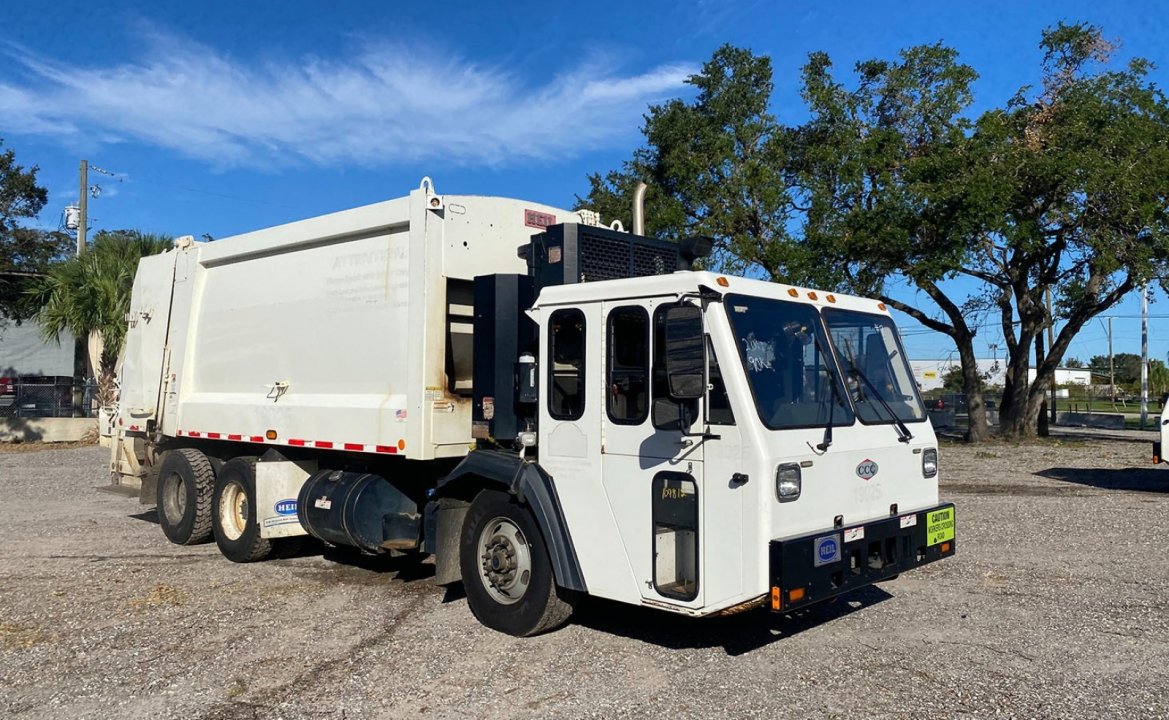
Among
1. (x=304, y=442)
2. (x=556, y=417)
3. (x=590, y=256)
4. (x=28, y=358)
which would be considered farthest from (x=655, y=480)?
(x=28, y=358)

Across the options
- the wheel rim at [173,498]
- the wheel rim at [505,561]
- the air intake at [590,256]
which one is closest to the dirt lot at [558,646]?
the wheel rim at [505,561]

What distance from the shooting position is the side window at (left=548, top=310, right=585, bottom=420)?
597 cm

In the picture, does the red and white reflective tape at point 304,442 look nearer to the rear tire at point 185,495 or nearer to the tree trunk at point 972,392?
the rear tire at point 185,495

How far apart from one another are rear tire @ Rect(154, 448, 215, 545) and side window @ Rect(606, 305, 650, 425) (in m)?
5.73

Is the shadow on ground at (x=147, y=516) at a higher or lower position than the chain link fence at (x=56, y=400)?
lower

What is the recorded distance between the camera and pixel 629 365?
222 inches

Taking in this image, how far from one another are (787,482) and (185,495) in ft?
23.4

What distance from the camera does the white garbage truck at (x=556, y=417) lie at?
206 inches

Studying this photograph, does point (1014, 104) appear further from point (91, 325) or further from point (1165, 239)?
point (91, 325)

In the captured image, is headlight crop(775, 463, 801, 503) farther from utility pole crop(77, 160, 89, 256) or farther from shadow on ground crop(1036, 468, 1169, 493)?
utility pole crop(77, 160, 89, 256)

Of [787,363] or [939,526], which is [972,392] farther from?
[787,363]

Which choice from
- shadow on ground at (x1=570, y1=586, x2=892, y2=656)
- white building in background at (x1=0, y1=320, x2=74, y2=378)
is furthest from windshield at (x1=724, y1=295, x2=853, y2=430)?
Answer: white building in background at (x1=0, y1=320, x2=74, y2=378)

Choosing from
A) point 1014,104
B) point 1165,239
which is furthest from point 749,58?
point 1165,239

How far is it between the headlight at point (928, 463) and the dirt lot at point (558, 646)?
3.67 ft
